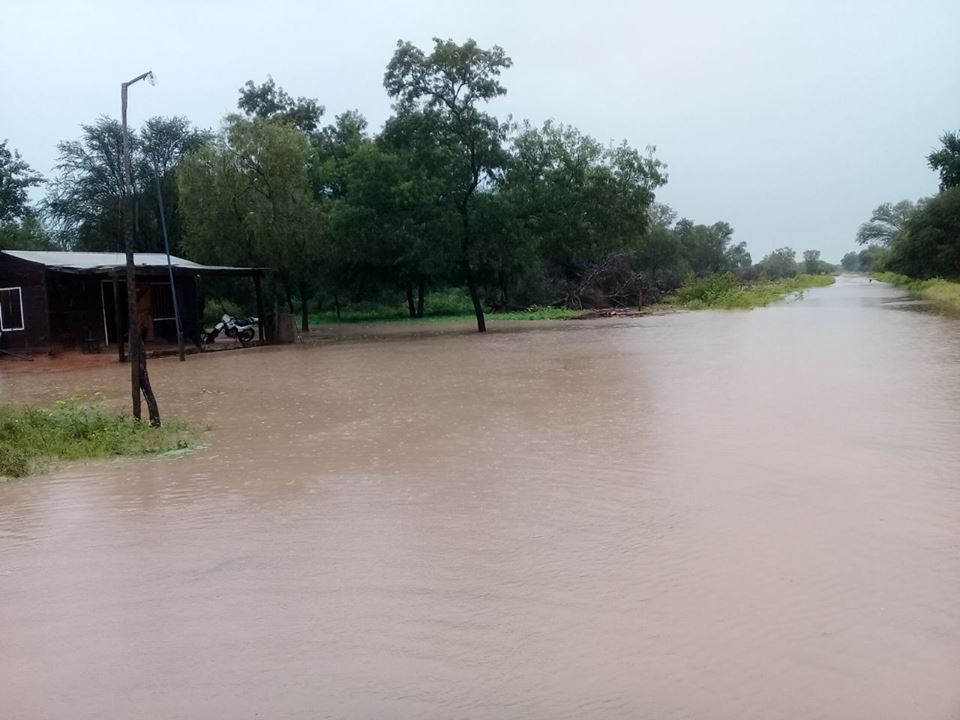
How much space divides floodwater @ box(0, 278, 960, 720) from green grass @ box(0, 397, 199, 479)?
1.48ft

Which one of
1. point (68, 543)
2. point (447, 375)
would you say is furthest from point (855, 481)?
point (447, 375)

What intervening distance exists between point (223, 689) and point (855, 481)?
17.7ft

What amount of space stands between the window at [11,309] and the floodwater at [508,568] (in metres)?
16.3

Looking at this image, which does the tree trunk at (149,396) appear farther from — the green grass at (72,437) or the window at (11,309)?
the window at (11,309)

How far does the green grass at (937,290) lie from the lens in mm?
32906

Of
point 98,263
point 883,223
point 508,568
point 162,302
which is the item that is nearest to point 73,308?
point 98,263

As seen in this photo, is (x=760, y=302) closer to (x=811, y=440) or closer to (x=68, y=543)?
(x=811, y=440)

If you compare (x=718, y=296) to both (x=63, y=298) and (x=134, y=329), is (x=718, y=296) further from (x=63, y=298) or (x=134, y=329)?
(x=134, y=329)

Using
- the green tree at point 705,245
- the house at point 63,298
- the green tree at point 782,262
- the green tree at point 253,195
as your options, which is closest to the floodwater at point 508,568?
the house at point 63,298

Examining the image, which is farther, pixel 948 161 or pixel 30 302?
pixel 948 161

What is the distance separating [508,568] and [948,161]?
168 feet

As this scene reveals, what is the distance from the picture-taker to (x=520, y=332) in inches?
1185

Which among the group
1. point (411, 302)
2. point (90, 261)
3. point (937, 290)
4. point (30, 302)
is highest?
point (90, 261)

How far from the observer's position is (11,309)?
24250 mm
